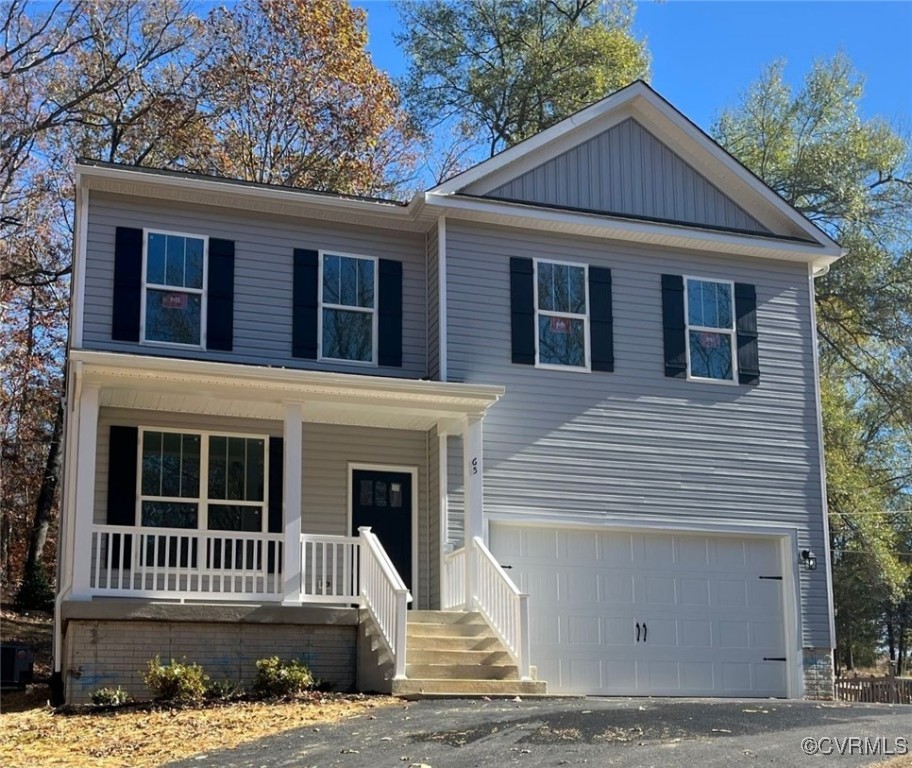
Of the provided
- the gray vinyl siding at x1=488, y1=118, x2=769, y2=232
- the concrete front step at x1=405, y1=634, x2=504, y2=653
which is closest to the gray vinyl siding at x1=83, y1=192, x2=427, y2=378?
the gray vinyl siding at x1=488, y1=118, x2=769, y2=232

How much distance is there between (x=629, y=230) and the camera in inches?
672

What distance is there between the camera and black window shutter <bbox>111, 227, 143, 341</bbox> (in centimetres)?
1538

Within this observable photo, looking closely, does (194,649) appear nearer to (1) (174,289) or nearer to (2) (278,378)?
(2) (278,378)

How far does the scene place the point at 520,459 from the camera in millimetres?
16156

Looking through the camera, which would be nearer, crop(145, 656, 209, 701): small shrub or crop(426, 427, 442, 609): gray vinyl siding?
crop(145, 656, 209, 701): small shrub

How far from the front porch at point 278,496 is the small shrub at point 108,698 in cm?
99

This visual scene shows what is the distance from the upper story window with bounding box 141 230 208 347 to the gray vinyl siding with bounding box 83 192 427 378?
0.17 meters

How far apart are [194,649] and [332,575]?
2032mm

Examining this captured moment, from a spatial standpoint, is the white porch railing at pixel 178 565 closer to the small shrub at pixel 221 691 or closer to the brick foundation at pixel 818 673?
the small shrub at pixel 221 691

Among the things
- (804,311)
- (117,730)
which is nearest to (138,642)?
(117,730)

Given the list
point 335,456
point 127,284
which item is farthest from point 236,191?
point 335,456

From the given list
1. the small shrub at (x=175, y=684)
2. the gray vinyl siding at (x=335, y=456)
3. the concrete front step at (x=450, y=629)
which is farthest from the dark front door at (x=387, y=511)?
the small shrub at (x=175, y=684)

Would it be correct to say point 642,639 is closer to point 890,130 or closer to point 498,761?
point 498,761

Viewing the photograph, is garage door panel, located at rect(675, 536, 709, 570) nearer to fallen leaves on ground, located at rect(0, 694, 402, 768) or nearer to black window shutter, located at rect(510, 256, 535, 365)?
black window shutter, located at rect(510, 256, 535, 365)
